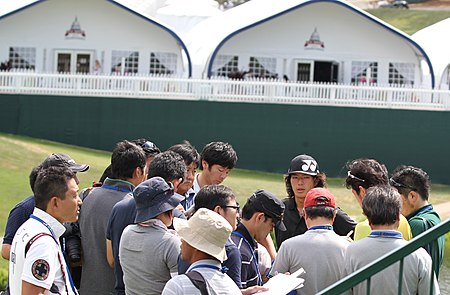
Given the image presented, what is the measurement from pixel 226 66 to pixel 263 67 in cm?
106

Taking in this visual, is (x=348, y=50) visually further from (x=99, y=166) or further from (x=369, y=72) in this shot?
(x=99, y=166)

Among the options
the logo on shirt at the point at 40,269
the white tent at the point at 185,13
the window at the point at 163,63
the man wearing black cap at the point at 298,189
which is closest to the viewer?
the logo on shirt at the point at 40,269

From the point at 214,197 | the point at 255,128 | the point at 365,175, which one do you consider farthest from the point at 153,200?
the point at 255,128

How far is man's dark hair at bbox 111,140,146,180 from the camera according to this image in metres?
8.30

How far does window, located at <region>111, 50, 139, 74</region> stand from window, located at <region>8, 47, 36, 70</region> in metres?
2.02

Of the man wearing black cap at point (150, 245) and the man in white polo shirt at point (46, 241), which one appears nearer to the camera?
the man in white polo shirt at point (46, 241)

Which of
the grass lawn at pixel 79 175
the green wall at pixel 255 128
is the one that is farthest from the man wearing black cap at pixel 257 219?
the green wall at pixel 255 128

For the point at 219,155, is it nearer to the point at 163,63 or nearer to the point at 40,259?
the point at 40,259

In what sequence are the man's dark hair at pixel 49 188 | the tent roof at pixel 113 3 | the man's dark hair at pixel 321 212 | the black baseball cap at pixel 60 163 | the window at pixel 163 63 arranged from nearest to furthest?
1. the man's dark hair at pixel 49 188
2. the man's dark hair at pixel 321 212
3. the black baseball cap at pixel 60 163
4. the tent roof at pixel 113 3
5. the window at pixel 163 63

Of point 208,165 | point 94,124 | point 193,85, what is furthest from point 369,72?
point 208,165

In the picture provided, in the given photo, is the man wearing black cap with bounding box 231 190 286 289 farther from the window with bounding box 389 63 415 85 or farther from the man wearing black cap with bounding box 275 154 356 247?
the window with bounding box 389 63 415 85

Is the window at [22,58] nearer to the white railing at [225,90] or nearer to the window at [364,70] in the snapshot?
the white railing at [225,90]

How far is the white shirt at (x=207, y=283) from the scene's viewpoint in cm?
616

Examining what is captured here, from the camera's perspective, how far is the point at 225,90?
87.6ft
